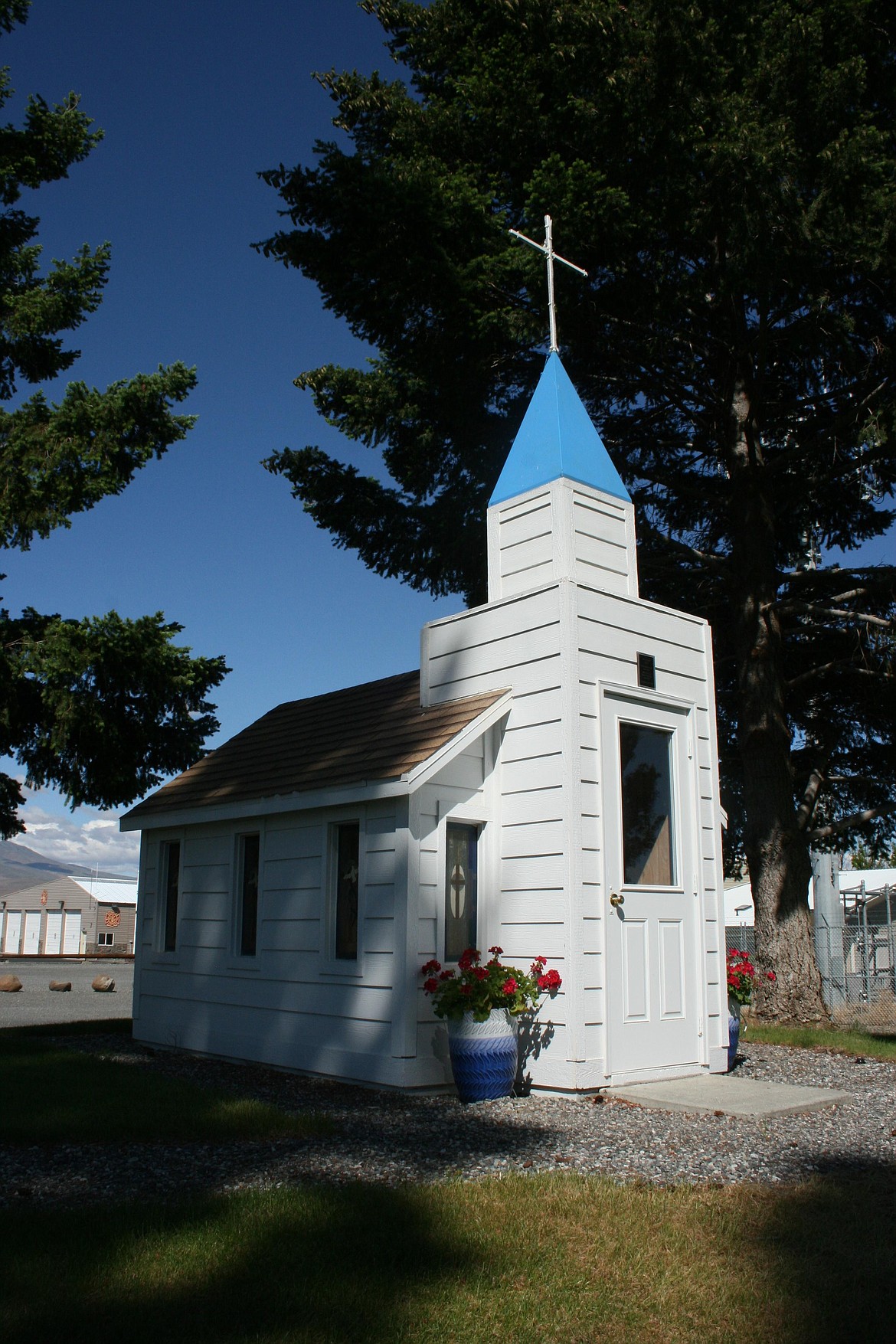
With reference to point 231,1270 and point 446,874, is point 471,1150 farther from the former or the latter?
point 446,874

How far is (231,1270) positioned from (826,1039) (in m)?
9.96

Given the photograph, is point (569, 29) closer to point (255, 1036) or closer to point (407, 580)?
point (407, 580)

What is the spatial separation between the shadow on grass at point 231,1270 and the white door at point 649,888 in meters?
4.24

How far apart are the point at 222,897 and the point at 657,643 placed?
221 inches

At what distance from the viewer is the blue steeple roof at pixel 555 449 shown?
34.8 ft

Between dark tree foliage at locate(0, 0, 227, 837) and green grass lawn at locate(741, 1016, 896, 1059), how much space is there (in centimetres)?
910

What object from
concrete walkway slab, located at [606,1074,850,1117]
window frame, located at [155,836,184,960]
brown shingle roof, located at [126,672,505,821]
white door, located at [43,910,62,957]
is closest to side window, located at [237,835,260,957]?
brown shingle roof, located at [126,672,505,821]

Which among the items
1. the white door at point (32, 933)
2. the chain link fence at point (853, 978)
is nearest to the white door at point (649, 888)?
the chain link fence at point (853, 978)

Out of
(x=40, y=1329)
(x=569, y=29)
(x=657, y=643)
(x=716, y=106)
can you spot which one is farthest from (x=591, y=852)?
(x=569, y=29)

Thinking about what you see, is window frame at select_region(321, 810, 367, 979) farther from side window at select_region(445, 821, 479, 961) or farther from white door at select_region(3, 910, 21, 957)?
white door at select_region(3, 910, 21, 957)

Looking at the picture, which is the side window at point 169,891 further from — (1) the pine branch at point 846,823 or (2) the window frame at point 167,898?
(1) the pine branch at point 846,823

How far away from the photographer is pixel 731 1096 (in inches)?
332

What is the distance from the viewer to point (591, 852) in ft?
29.5

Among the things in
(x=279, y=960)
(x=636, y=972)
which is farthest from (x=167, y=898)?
(x=636, y=972)
